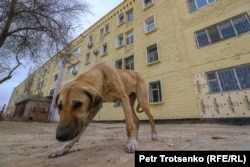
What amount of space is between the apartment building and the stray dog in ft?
23.0

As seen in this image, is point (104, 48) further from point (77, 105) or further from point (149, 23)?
point (77, 105)

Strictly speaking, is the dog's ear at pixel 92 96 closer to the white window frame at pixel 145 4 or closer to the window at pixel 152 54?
the window at pixel 152 54

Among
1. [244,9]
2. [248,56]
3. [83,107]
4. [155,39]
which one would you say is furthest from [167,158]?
[155,39]

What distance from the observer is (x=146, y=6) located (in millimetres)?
15664

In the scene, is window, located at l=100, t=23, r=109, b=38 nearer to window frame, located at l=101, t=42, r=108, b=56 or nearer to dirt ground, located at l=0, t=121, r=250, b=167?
window frame, located at l=101, t=42, r=108, b=56

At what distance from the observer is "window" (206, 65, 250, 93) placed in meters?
8.28

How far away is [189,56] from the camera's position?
10867 mm

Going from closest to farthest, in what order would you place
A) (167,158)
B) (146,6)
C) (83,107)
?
1. (167,158)
2. (83,107)
3. (146,6)

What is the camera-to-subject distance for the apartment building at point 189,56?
28.5 feet

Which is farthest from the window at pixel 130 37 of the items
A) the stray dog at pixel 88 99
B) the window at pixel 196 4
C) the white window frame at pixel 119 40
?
the stray dog at pixel 88 99

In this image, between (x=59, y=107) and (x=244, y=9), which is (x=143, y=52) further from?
(x=59, y=107)

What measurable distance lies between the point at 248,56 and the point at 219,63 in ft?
4.67

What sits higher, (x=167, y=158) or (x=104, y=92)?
(x=104, y=92)

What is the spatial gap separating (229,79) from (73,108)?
9.66 meters
